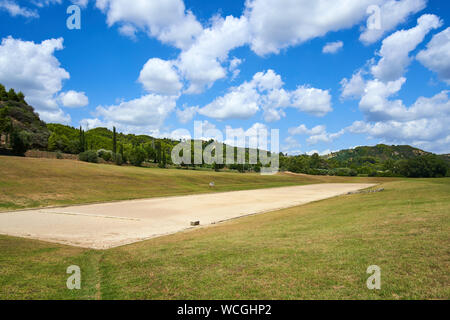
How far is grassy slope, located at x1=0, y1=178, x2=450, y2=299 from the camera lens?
256 inches

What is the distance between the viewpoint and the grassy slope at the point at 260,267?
6504 millimetres

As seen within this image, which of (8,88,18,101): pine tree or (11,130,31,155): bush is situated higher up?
(8,88,18,101): pine tree

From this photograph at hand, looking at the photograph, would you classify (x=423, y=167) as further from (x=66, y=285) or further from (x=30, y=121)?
(x=30, y=121)

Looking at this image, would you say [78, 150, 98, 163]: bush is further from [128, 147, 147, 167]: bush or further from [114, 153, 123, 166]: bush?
[128, 147, 147, 167]: bush

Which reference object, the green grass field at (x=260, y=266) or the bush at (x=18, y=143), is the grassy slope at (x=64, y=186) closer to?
the bush at (x=18, y=143)

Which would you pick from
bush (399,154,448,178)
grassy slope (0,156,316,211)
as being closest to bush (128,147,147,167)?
grassy slope (0,156,316,211)

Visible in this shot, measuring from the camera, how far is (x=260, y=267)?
27.3 feet

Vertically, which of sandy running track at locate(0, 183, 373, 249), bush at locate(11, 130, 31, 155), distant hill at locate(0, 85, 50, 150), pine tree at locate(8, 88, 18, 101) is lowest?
sandy running track at locate(0, 183, 373, 249)

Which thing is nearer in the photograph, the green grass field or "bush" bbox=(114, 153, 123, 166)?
the green grass field

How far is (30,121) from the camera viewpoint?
103 meters

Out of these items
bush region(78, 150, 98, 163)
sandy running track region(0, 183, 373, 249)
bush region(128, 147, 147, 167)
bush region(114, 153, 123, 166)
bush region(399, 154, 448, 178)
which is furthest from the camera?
bush region(399, 154, 448, 178)

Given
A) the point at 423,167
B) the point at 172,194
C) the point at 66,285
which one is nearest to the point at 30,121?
the point at 172,194

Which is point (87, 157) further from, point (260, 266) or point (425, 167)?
point (425, 167)
